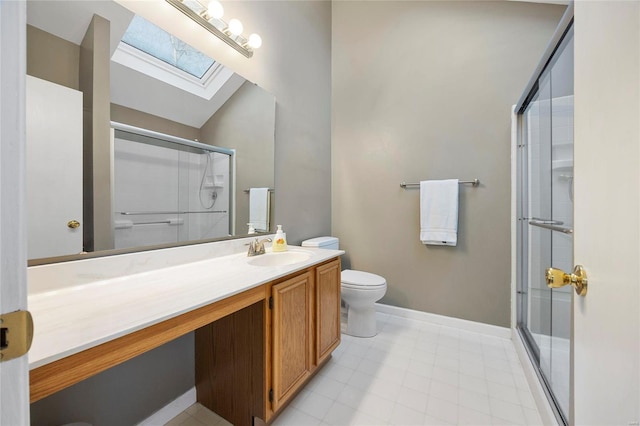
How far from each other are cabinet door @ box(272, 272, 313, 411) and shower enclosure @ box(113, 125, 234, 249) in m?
0.57

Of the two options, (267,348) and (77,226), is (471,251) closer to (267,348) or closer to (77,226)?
(267,348)

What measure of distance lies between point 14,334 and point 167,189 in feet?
3.35

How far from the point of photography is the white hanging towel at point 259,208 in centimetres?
172

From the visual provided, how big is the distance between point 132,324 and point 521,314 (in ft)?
7.83

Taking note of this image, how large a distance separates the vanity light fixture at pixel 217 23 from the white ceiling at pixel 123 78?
0.81 feet

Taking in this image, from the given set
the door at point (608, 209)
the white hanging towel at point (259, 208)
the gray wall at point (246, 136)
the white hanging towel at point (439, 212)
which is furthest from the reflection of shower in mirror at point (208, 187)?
the white hanging towel at point (439, 212)

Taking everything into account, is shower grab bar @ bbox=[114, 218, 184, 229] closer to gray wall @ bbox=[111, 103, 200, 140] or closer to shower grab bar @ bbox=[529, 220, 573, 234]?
gray wall @ bbox=[111, 103, 200, 140]

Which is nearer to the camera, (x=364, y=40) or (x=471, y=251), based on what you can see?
(x=471, y=251)

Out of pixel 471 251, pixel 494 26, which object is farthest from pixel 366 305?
pixel 494 26

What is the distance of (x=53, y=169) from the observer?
0.89 m

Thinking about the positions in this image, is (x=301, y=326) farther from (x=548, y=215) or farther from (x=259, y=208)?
(x=548, y=215)

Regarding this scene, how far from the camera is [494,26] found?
2012 millimetres

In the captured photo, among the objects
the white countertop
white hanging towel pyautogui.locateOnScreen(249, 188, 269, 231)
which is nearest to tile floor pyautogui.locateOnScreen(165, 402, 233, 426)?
the white countertop

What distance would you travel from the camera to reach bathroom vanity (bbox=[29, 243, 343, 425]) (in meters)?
0.61
